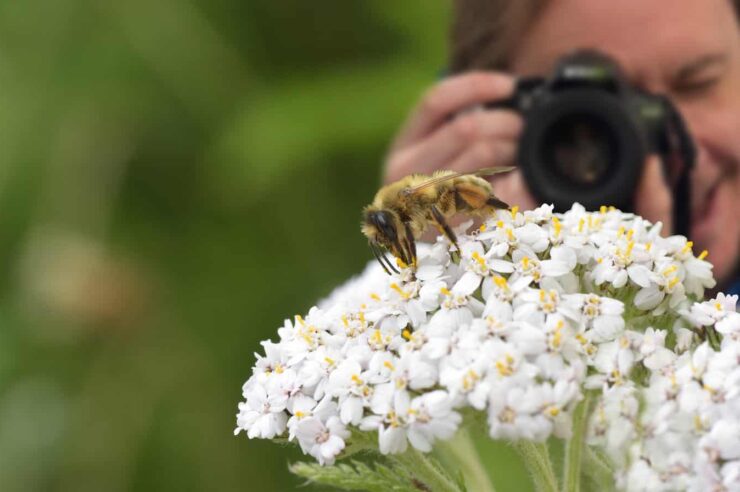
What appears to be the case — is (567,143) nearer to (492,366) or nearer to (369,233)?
(369,233)

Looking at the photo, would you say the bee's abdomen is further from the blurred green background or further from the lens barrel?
the blurred green background

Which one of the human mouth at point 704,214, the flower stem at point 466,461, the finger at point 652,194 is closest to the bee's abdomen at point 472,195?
the flower stem at point 466,461

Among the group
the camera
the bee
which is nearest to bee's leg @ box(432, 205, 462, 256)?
the bee

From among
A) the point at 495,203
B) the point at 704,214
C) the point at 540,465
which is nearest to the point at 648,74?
the point at 704,214

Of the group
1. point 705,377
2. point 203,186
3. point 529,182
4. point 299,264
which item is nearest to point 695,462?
point 705,377

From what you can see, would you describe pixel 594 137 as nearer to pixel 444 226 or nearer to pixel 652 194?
pixel 652 194

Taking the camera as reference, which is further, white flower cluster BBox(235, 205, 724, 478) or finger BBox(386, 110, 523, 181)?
finger BBox(386, 110, 523, 181)

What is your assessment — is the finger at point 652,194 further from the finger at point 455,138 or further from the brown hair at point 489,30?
the brown hair at point 489,30
